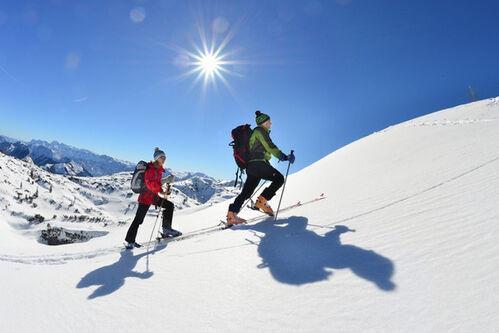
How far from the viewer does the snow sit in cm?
178

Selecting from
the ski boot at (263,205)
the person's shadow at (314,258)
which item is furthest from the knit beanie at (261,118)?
the person's shadow at (314,258)

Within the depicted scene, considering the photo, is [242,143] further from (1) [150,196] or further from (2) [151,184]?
(1) [150,196]

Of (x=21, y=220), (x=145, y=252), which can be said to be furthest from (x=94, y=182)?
(x=145, y=252)

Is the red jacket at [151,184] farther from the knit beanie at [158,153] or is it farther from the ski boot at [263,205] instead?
the ski boot at [263,205]

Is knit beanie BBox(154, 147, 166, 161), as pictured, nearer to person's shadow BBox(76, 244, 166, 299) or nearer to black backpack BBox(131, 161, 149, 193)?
black backpack BBox(131, 161, 149, 193)

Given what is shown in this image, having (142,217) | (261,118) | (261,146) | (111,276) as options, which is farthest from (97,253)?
(261,118)

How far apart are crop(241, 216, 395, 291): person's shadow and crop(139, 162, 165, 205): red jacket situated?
2.58 m

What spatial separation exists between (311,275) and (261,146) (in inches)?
119

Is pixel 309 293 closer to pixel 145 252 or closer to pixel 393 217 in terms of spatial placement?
pixel 393 217

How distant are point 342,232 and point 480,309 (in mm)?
1855

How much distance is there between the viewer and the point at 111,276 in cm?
323

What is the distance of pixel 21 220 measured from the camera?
41.7ft

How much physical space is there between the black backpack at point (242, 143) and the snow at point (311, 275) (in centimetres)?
147

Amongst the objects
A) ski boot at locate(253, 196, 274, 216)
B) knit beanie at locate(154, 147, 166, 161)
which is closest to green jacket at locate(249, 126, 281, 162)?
ski boot at locate(253, 196, 274, 216)
